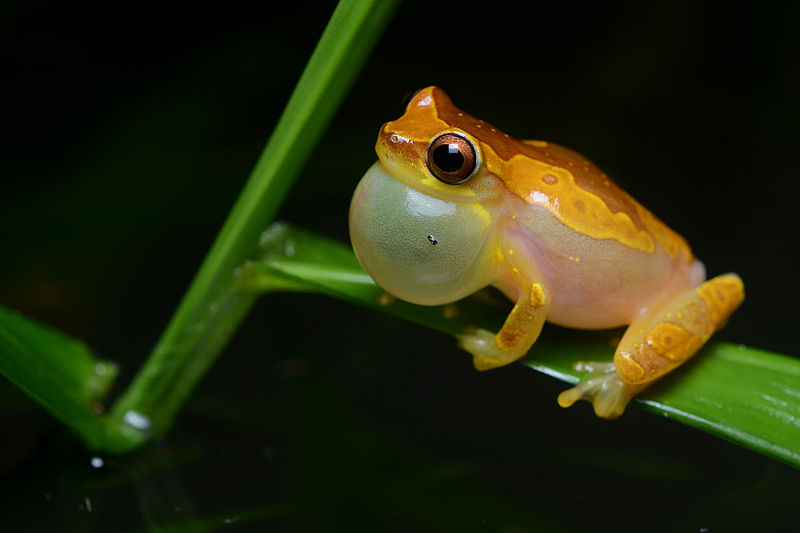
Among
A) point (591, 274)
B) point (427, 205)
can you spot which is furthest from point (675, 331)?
point (427, 205)

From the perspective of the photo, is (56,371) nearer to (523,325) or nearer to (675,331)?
(523,325)

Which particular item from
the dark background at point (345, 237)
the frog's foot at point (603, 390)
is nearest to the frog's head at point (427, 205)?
the frog's foot at point (603, 390)

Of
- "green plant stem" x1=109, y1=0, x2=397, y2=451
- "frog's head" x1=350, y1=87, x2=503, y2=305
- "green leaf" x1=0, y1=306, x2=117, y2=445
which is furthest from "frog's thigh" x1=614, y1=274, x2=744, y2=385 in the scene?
"green leaf" x1=0, y1=306, x2=117, y2=445

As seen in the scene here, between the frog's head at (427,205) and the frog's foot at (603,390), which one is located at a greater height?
the frog's head at (427,205)

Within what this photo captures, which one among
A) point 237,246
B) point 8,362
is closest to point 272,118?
point 237,246

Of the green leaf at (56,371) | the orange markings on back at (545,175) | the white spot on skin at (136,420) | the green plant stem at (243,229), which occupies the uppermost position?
the orange markings on back at (545,175)

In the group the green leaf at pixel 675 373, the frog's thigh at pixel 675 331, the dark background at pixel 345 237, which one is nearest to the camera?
the green leaf at pixel 675 373

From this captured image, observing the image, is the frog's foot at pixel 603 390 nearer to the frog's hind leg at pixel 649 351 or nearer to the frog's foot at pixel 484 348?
the frog's hind leg at pixel 649 351
